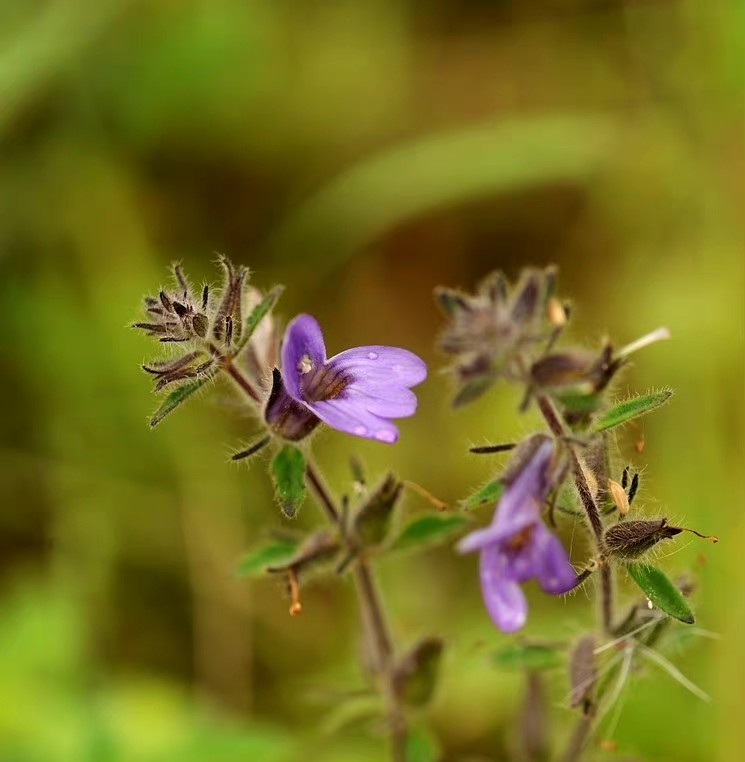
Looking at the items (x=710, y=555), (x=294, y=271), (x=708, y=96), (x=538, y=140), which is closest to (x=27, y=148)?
(x=294, y=271)

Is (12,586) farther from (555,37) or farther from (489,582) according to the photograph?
(555,37)

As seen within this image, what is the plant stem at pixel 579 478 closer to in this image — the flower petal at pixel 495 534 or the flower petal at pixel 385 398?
the flower petal at pixel 495 534

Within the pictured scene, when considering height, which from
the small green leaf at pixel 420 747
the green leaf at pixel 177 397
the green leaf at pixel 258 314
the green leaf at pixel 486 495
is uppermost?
the green leaf at pixel 258 314

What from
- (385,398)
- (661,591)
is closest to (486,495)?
(385,398)

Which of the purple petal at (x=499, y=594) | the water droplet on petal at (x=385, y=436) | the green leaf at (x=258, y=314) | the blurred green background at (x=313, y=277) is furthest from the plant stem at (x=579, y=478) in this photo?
the blurred green background at (x=313, y=277)

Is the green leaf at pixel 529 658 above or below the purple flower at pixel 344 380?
below

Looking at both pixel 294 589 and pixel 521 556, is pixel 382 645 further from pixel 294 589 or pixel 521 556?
pixel 521 556
